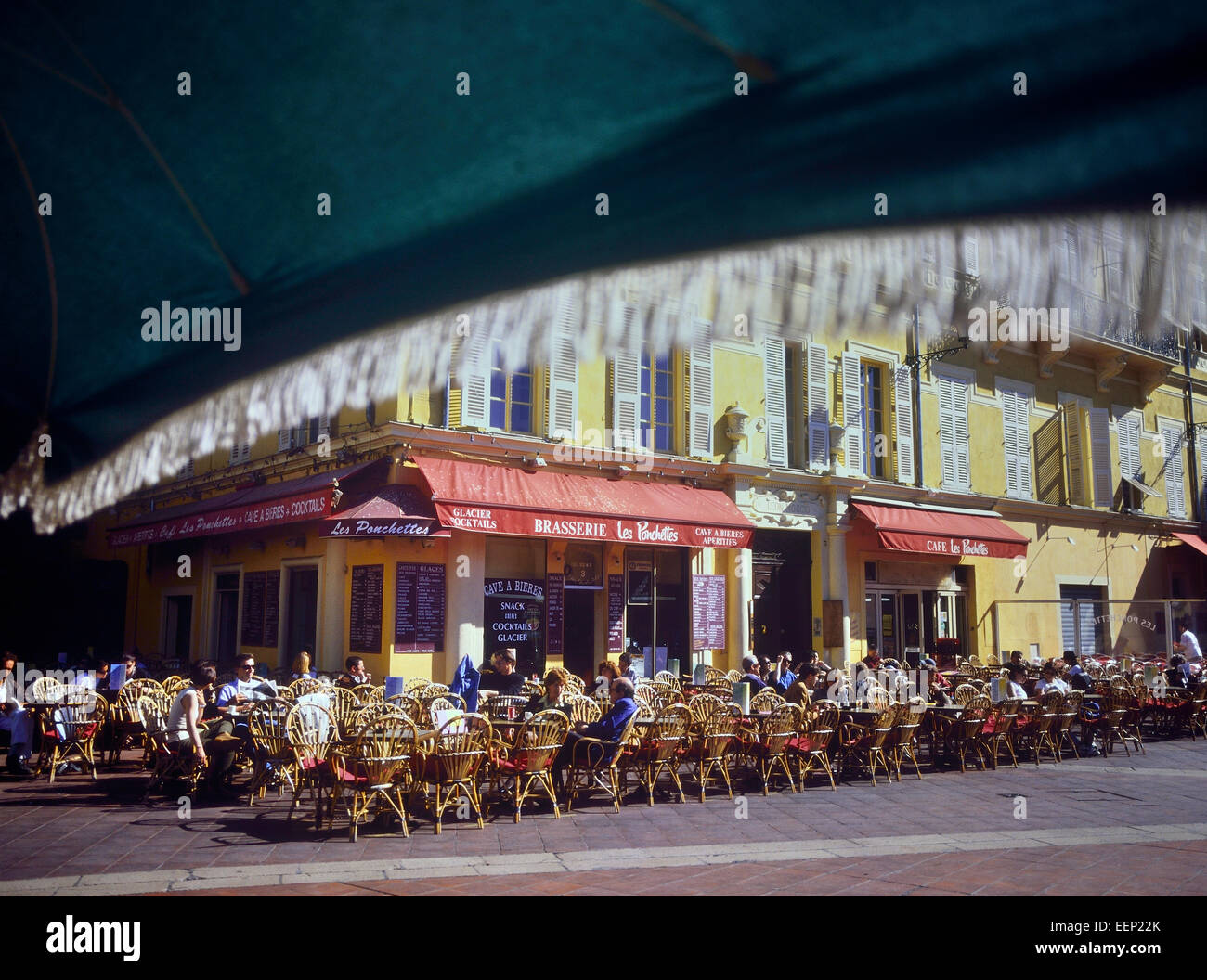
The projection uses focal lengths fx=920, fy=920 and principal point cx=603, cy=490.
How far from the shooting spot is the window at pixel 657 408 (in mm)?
14562

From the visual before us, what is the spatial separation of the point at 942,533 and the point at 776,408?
3.94 metres

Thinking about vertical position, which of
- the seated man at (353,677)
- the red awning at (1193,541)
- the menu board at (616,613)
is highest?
the red awning at (1193,541)

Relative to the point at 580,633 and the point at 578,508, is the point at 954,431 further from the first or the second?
the point at 578,508

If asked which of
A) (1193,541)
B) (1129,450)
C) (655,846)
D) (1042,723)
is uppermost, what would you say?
(1129,450)

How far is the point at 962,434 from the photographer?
1853 centimetres

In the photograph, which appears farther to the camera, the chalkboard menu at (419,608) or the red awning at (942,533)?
the red awning at (942,533)

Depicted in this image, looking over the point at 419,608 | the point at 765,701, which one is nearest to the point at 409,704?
the point at 419,608

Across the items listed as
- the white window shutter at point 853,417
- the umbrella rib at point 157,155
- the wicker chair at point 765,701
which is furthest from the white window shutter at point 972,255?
the white window shutter at point 853,417

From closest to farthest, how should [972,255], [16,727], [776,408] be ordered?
1. [972,255]
2. [16,727]
3. [776,408]

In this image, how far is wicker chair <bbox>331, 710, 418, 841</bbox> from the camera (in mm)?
6277

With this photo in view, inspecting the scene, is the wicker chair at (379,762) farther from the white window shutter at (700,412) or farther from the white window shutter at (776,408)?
the white window shutter at (776,408)

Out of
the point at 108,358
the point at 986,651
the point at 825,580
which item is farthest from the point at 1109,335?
the point at 986,651

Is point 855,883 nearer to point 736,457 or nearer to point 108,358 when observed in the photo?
point 108,358

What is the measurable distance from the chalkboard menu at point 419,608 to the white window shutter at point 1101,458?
52.1ft
